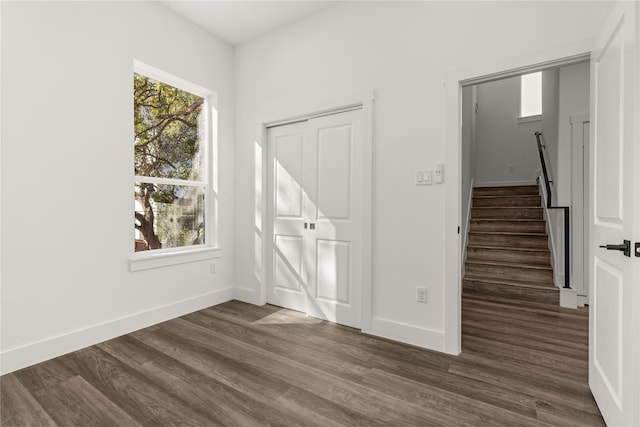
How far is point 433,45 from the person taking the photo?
2408mm

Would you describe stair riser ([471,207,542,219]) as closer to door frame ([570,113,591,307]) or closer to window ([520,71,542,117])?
door frame ([570,113,591,307])

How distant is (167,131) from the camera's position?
3.20 m

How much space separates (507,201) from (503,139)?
6.78ft

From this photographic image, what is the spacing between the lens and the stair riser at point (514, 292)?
3.58 metres

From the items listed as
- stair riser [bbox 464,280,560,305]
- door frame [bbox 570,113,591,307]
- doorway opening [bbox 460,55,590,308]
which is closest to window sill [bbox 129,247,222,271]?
doorway opening [bbox 460,55,590,308]

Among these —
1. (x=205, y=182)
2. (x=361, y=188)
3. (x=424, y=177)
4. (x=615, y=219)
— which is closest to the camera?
(x=615, y=219)

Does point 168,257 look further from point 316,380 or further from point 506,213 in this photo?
point 506,213

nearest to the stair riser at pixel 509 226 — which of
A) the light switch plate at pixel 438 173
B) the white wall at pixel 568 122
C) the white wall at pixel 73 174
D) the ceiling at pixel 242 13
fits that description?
the white wall at pixel 568 122

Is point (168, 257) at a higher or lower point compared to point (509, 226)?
lower

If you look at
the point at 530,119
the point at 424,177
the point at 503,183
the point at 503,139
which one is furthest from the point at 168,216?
the point at 530,119

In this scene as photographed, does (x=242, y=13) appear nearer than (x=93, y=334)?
No

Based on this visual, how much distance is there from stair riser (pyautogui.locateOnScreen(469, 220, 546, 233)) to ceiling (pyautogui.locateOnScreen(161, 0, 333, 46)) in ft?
12.5

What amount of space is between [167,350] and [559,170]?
447 cm

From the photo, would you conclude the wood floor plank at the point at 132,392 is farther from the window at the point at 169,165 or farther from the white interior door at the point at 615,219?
the white interior door at the point at 615,219
